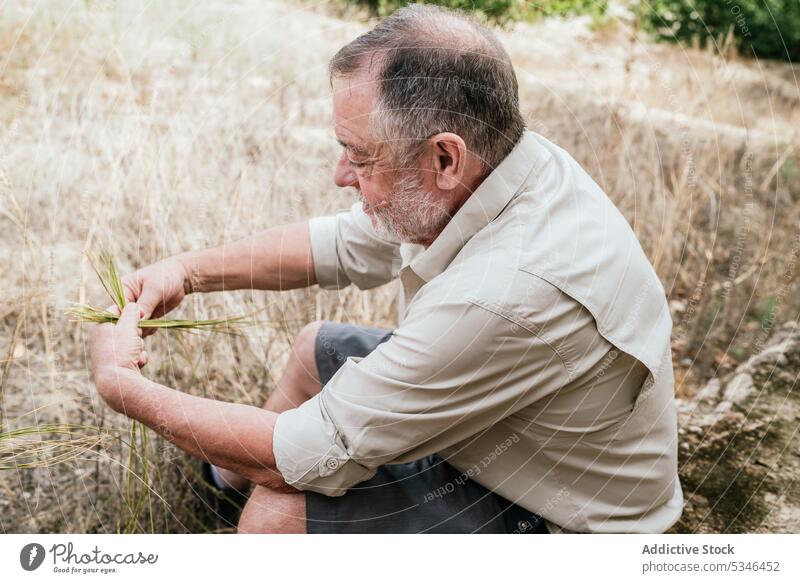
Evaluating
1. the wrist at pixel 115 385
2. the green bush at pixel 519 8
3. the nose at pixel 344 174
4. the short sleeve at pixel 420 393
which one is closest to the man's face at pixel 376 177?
the nose at pixel 344 174

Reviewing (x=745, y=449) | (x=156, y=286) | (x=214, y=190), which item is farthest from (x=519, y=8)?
(x=156, y=286)

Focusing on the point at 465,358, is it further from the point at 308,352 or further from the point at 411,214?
the point at 308,352

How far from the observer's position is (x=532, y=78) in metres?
4.19

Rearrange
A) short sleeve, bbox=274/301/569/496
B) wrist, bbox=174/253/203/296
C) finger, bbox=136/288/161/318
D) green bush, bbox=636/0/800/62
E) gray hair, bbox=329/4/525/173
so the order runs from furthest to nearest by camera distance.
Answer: green bush, bbox=636/0/800/62 → wrist, bbox=174/253/203/296 → finger, bbox=136/288/161/318 → gray hair, bbox=329/4/525/173 → short sleeve, bbox=274/301/569/496

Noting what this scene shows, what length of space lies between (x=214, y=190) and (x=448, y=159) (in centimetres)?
150

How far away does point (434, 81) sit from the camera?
4.83 feet

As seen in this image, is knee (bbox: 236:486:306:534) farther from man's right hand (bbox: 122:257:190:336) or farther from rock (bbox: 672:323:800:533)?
rock (bbox: 672:323:800:533)

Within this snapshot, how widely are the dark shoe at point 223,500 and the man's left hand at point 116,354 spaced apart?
0.59 m

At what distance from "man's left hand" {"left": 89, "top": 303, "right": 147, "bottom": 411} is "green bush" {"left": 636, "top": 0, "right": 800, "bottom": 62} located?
4032mm

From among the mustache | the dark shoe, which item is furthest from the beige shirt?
the dark shoe

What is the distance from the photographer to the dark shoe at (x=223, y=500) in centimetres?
212

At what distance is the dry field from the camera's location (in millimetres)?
2111
